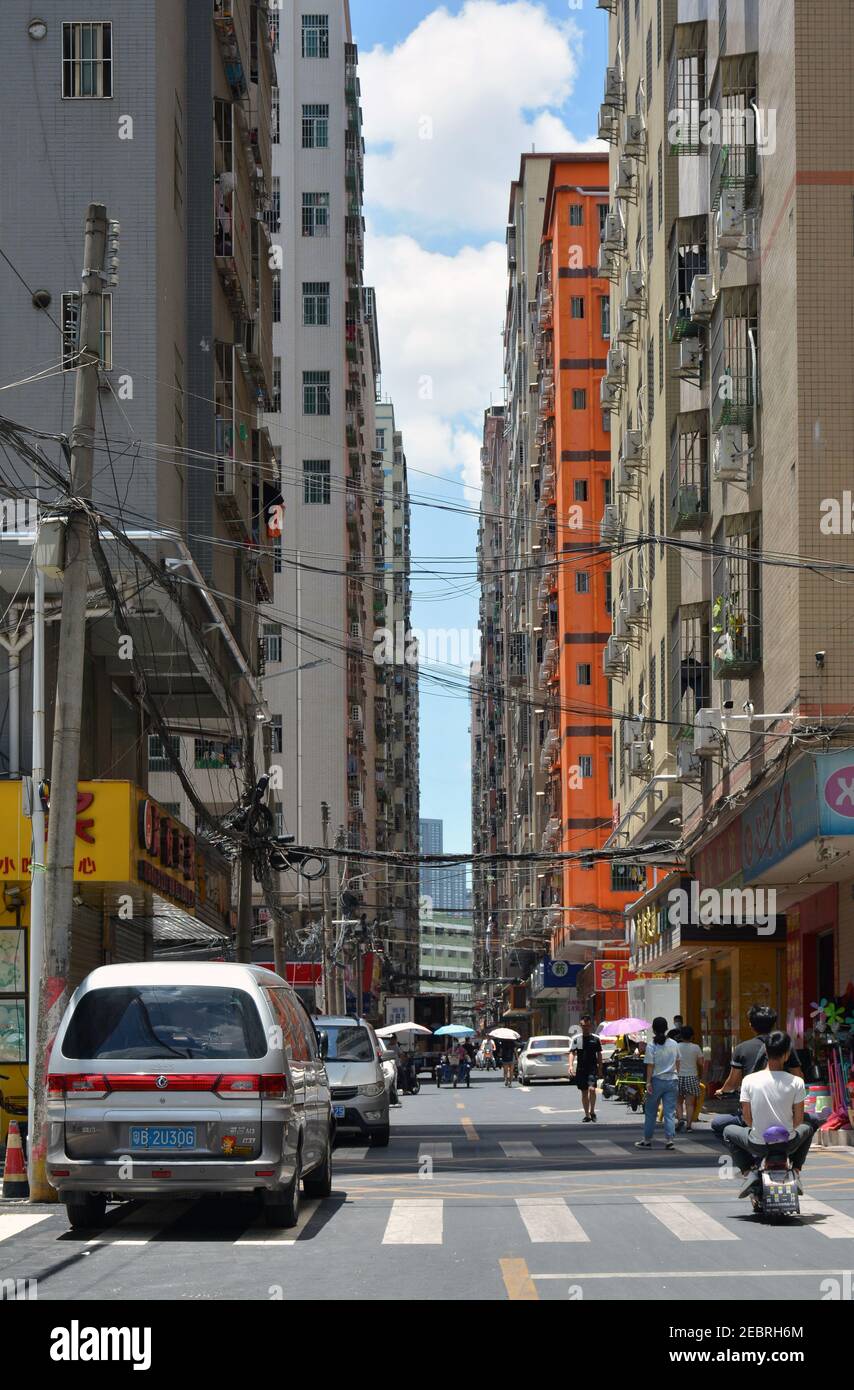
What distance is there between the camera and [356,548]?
98.6 meters

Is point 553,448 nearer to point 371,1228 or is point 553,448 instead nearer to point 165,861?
point 165,861

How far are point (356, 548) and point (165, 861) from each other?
2757 inches

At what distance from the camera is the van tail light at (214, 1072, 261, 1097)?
13914 millimetres

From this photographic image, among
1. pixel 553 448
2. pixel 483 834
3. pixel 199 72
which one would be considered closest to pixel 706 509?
pixel 199 72

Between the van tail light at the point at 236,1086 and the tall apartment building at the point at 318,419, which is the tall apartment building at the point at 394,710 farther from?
the van tail light at the point at 236,1086

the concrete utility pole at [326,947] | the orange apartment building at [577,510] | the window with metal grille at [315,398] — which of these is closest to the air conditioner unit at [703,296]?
the concrete utility pole at [326,947]

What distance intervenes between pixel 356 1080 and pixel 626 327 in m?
30.6

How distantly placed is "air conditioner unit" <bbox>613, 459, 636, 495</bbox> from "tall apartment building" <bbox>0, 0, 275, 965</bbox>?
17.1 meters

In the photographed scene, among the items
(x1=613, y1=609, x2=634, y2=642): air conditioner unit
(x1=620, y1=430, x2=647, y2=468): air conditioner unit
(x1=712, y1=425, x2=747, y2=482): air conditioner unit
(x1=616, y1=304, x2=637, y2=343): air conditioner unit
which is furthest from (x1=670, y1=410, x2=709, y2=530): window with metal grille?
(x1=616, y1=304, x2=637, y2=343): air conditioner unit

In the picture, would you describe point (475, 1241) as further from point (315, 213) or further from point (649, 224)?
point (315, 213)

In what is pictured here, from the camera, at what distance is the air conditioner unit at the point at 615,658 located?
5532 cm

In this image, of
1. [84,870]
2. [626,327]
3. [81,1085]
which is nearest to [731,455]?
[84,870]

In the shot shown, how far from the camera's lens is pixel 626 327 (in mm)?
51531

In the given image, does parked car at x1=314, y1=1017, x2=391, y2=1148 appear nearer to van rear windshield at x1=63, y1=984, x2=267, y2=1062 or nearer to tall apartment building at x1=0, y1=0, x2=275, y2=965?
tall apartment building at x1=0, y1=0, x2=275, y2=965
